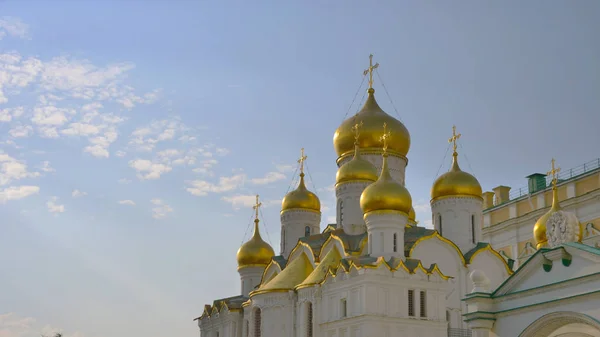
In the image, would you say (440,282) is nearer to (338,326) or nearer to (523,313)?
(338,326)

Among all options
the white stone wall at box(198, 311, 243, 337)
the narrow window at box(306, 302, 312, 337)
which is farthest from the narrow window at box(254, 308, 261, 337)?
the narrow window at box(306, 302, 312, 337)

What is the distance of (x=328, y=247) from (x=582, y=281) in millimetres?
15633

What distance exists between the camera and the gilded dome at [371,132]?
1268 inches

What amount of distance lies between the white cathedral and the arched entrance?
14.2ft

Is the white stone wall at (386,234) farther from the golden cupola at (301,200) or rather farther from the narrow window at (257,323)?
the golden cupola at (301,200)

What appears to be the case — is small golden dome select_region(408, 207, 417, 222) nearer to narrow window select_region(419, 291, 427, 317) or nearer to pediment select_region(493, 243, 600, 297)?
narrow window select_region(419, 291, 427, 317)

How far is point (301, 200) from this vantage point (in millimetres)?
34000

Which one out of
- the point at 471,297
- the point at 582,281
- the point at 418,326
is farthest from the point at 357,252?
the point at 582,281

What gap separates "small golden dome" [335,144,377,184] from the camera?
3048 centimetres

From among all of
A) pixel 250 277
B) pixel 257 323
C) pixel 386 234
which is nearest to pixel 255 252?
pixel 250 277

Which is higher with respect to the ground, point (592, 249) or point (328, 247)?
point (328, 247)

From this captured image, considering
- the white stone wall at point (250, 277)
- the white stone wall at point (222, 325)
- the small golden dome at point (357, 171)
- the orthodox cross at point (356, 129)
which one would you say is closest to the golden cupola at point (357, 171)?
the small golden dome at point (357, 171)

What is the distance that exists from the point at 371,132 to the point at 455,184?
3989 millimetres

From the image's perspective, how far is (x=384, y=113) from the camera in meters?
32.8
